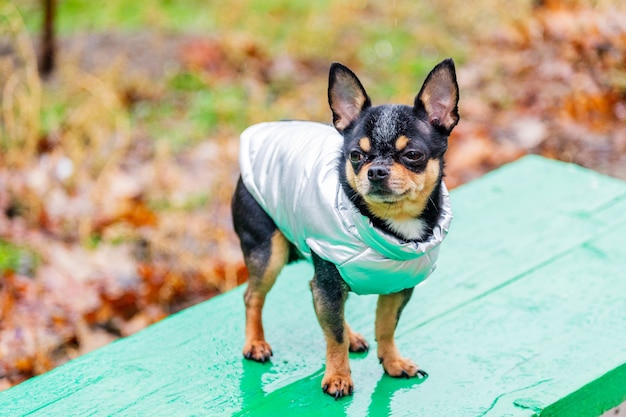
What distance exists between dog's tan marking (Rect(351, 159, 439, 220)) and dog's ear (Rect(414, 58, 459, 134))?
5.6 inches

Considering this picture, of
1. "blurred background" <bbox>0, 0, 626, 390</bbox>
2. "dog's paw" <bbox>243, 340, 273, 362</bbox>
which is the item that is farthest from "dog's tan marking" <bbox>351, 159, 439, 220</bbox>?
"blurred background" <bbox>0, 0, 626, 390</bbox>

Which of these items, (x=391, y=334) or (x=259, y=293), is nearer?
(x=391, y=334)

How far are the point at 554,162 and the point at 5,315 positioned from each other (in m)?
3.07

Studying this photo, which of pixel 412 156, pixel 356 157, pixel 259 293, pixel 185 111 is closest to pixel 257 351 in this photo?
pixel 259 293

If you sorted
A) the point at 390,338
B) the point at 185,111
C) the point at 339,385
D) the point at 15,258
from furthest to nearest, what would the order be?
the point at 185,111, the point at 15,258, the point at 390,338, the point at 339,385

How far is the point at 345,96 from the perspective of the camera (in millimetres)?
2713

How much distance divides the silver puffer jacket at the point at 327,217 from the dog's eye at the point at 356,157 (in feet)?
0.48

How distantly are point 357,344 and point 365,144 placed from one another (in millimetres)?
931

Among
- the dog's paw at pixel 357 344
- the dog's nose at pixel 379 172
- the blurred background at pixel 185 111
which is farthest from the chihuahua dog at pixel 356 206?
the blurred background at pixel 185 111

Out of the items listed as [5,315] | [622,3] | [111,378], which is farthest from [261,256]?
[622,3]

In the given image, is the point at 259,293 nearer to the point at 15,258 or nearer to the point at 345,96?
the point at 345,96

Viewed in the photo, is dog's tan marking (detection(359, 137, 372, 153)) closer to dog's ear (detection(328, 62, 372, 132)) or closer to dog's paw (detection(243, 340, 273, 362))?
dog's ear (detection(328, 62, 372, 132))

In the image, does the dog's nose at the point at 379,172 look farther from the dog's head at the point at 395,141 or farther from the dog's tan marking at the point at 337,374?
the dog's tan marking at the point at 337,374

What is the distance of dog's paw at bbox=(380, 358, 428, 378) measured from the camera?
2.98m
